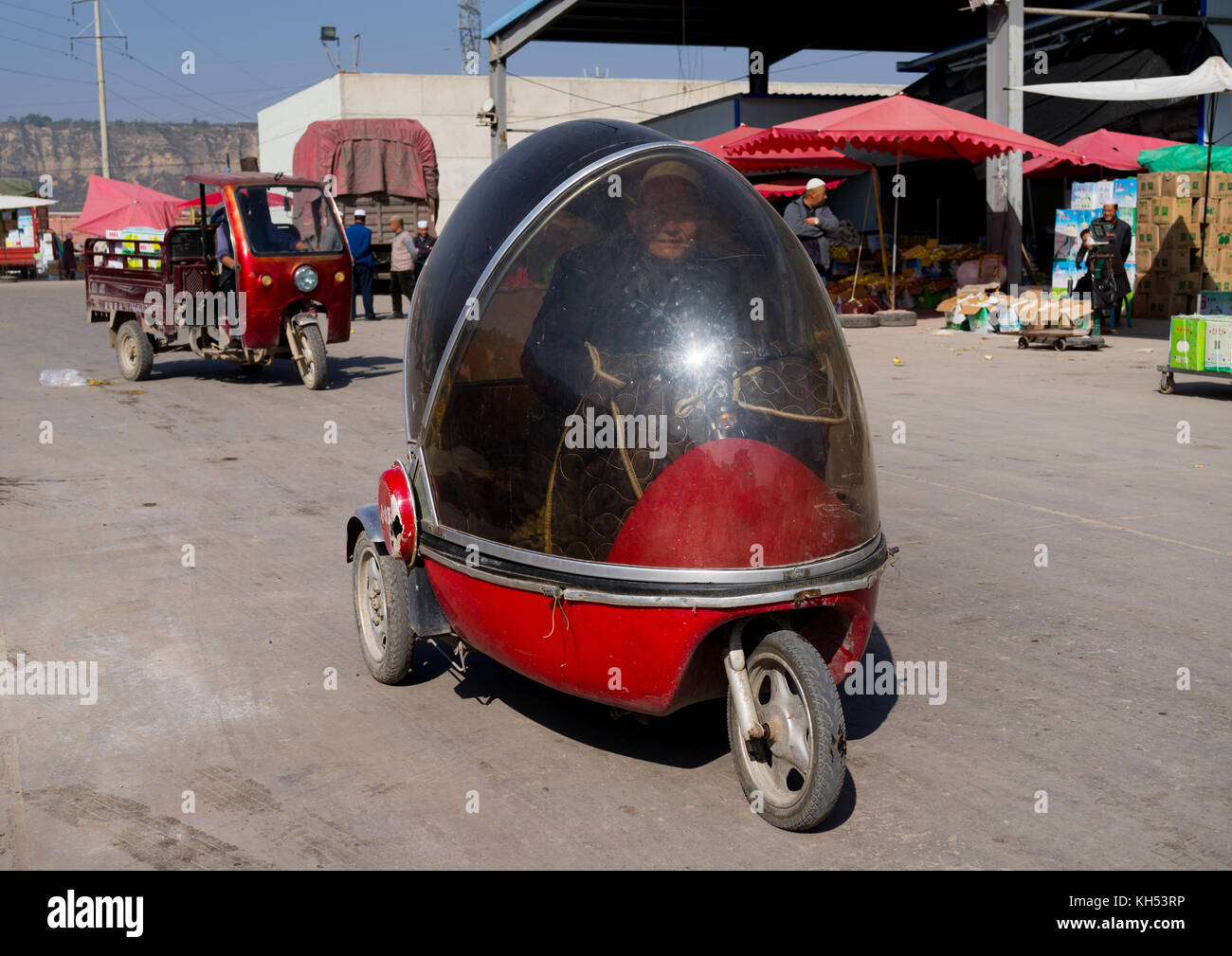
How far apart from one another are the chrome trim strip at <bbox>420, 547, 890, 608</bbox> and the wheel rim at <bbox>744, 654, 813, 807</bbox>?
203 millimetres

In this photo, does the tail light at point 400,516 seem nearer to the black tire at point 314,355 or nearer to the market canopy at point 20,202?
the black tire at point 314,355

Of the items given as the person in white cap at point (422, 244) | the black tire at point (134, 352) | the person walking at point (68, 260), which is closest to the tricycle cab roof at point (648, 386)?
the black tire at point (134, 352)

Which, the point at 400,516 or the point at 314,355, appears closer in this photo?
the point at 400,516

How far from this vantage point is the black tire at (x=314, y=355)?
44.3ft

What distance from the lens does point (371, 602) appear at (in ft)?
17.1

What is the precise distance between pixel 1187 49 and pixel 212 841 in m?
23.5

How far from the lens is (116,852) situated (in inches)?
143

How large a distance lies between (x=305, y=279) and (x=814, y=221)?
572cm

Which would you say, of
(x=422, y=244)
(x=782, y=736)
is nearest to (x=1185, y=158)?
(x=422, y=244)

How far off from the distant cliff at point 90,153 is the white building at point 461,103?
135 meters

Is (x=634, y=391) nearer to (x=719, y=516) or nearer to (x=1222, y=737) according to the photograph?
(x=719, y=516)

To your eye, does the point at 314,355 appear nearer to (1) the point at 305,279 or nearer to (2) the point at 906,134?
(1) the point at 305,279
